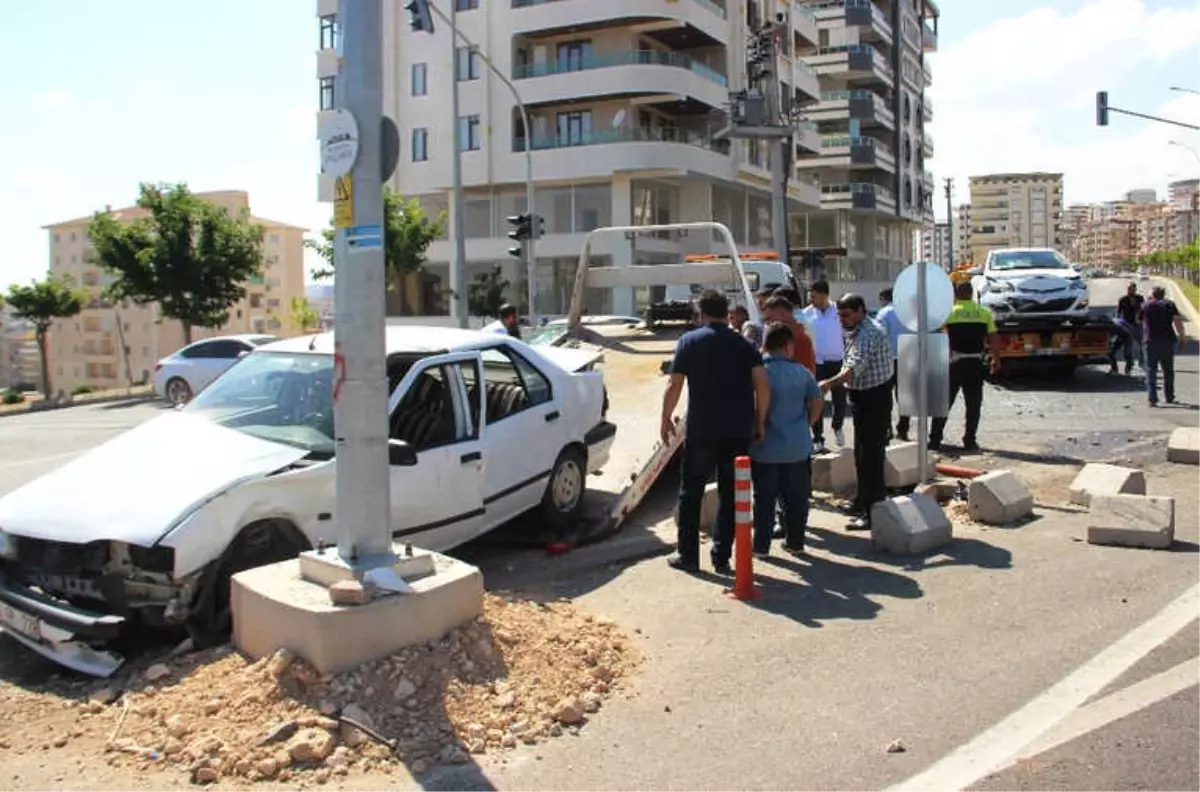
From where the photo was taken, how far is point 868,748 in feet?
14.1

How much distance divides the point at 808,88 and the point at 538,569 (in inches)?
2333

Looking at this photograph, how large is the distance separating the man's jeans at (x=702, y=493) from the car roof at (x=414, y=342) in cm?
182

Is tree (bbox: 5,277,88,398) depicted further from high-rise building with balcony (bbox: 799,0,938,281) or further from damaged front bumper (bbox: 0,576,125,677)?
high-rise building with balcony (bbox: 799,0,938,281)

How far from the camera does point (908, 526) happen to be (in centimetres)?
741

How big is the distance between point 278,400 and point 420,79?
147ft

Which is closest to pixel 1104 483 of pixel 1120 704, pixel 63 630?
pixel 1120 704

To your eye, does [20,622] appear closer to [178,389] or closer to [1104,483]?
[1104,483]

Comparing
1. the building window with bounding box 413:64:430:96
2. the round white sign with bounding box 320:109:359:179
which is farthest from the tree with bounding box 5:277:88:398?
the round white sign with bounding box 320:109:359:179

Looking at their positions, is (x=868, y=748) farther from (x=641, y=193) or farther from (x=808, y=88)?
(x=808, y=88)

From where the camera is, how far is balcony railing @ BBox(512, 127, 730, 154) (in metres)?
44.4

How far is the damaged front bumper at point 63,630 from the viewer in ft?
16.9

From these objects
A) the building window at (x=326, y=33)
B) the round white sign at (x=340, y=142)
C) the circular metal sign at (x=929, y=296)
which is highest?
the building window at (x=326, y=33)

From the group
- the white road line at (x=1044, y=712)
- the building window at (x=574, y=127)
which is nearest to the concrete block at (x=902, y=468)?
the white road line at (x=1044, y=712)

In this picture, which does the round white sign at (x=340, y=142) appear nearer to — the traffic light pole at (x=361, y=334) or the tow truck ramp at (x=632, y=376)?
the traffic light pole at (x=361, y=334)
